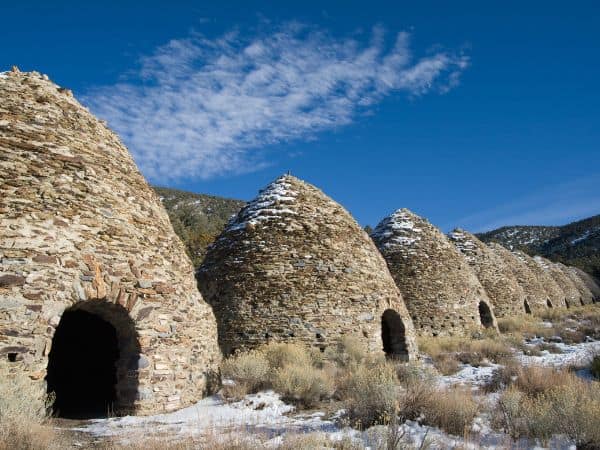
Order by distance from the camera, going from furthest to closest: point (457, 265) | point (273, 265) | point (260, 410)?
point (457, 265) → point (273, 265) → point (260, 410)

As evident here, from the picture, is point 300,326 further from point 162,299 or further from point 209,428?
point 209,428

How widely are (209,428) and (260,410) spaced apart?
1487 millimetres

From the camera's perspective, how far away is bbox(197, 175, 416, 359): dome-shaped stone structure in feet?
32.8

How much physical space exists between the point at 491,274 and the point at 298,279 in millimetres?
14456

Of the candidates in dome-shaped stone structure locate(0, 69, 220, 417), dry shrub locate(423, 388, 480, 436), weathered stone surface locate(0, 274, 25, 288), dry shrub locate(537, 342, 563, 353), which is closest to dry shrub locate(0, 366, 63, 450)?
dome-shaped stone structure locate(0, 69, 220, 417)

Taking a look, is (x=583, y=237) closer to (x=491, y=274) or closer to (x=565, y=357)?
(x=491, y=274)

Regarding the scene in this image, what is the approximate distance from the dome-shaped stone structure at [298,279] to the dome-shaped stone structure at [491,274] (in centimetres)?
1032

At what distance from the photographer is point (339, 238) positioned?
11.3 meters

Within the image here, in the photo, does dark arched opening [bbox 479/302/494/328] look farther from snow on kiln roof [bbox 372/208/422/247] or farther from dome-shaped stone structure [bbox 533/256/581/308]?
dome-shaped stone structure [bbox 533/256/581/308]

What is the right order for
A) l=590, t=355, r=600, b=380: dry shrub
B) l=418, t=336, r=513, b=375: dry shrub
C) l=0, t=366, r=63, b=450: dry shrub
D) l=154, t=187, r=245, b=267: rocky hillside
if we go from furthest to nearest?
1. l=154, t=187, r=245, b=267: rocky hillside
2. l=418, t=336, r=513, b=375: dry shrub
3. l=590, t=355, r=600, b=380: dry shrub
4. l=0, t=366, r=63, b=450: dry shrub

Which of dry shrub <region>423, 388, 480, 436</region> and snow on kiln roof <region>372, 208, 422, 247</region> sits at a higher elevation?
snow on kiln roof <region>372, 208, 422, 247</region>

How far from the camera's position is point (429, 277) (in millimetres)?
15586

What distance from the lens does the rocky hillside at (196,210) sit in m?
40.3

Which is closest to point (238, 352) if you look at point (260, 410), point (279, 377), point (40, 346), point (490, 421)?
point (279, 377)
